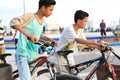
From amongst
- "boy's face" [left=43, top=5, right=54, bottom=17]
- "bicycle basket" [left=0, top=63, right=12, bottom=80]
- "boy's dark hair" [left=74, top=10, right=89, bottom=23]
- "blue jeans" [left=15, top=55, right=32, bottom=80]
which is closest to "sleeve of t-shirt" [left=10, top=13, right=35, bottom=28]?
"boy's face" [left=43, top=5, right=54, bottom=17]

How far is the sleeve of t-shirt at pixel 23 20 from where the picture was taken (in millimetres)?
5395

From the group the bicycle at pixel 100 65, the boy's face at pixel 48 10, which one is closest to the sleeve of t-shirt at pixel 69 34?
the bicycle at pixel 100 65

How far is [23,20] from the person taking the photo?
555 centimetres

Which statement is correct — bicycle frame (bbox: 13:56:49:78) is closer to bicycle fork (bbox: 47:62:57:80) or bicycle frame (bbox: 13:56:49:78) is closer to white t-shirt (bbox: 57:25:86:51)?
bicycle fork (bbox: 47:62:57:80)

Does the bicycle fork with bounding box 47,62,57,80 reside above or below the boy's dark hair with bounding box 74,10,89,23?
below

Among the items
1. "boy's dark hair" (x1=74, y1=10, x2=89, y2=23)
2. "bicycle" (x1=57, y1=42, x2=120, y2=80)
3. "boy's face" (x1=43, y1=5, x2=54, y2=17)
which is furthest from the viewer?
"boy's dark hair" (x1=74, y1=10, x2=89, y2=23)

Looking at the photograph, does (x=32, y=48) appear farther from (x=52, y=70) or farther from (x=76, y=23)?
(x=76, y=23)

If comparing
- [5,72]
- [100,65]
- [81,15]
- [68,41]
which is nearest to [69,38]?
[68,41]

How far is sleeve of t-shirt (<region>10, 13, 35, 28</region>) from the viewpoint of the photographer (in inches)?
212

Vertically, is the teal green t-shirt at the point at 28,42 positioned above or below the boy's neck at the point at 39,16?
below

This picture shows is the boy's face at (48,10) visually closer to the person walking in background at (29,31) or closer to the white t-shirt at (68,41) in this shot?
the person walking in background at (29,31)

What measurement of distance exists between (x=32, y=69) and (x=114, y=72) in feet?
4.18

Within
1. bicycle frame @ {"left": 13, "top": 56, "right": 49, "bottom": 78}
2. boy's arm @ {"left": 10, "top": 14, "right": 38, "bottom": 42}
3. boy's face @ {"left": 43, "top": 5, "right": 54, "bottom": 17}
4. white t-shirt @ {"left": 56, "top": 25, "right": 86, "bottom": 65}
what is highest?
boy's face @ {"left": 43, "top": 5, "right": 54, "bottom": 17}

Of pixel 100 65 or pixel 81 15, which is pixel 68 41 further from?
pixel 100 65
